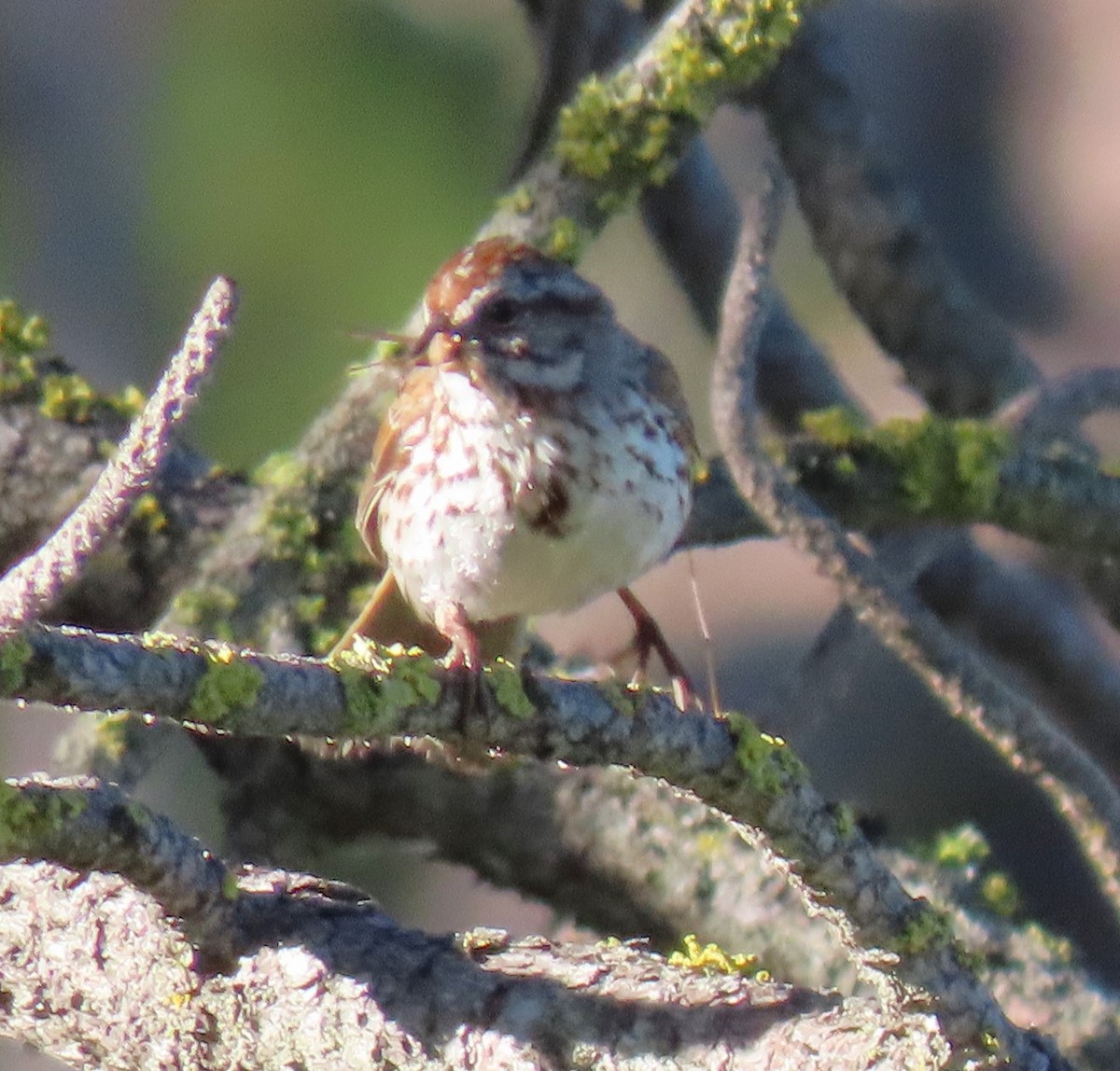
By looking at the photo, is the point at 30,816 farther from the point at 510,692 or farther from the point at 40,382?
the point at 40,382

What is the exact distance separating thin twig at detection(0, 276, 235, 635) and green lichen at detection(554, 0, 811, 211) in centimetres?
188

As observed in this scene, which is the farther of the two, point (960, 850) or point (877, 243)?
point (877, 243)

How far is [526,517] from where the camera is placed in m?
3.08

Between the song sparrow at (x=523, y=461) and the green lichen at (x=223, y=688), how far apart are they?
1124 mm

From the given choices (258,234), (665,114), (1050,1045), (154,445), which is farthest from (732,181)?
(154,445)

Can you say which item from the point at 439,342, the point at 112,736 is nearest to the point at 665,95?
the point at 439,342

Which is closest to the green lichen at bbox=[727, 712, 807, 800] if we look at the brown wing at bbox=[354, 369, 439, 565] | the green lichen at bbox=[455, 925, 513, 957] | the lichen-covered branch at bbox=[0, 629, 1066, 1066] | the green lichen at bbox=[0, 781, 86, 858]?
the lichen-covered branch at bbox=[0, 629, 1066, 1066]

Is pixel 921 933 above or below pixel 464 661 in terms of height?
above

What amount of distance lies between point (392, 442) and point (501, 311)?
0.37 m

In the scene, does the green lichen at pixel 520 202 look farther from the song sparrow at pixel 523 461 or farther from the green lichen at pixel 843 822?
the green lichen at pixel 843 822

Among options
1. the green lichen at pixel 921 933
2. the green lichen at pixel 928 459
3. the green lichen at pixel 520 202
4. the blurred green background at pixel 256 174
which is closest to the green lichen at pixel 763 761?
the green lichen at pixel 921 933

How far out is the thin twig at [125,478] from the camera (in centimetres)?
164

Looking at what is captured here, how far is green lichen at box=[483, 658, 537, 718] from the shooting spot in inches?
84.2

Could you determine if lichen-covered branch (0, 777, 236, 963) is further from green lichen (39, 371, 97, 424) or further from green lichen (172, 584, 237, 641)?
green lichen (39, 371, 97, 424)
